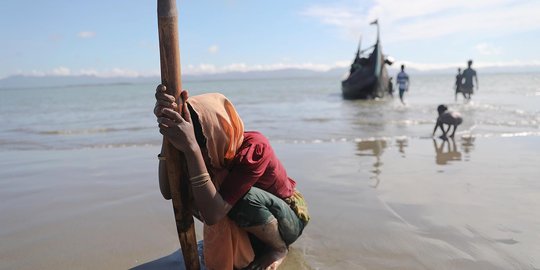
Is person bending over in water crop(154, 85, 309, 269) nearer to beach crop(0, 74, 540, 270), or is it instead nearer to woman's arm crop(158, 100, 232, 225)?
woman's arm crop(158, 100, 232, 225)

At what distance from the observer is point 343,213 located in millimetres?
3477

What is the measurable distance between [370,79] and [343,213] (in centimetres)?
1893

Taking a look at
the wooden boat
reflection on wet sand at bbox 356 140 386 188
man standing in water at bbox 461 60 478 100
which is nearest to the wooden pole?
reflection on wet sand at bbox 356 140 386 188

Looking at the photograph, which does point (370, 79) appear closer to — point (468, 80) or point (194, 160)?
point (468, 80)

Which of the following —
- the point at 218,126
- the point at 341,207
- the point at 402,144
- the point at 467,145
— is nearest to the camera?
the point at 218,126

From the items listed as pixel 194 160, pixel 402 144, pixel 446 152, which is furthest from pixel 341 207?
pixel 402 144

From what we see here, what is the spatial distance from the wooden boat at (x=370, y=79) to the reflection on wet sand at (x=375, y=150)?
47.6 feet

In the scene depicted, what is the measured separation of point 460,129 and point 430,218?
22.1 feet

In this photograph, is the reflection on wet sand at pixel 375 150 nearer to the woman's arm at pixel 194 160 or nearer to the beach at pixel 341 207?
the beach at pixel 341 207

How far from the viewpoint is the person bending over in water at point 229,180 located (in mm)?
1864

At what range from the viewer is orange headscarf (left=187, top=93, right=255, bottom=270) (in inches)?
78.3

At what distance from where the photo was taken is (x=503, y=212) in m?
3.38

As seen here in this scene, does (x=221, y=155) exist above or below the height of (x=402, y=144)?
above

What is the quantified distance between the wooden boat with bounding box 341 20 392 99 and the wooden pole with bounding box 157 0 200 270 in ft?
66.7
